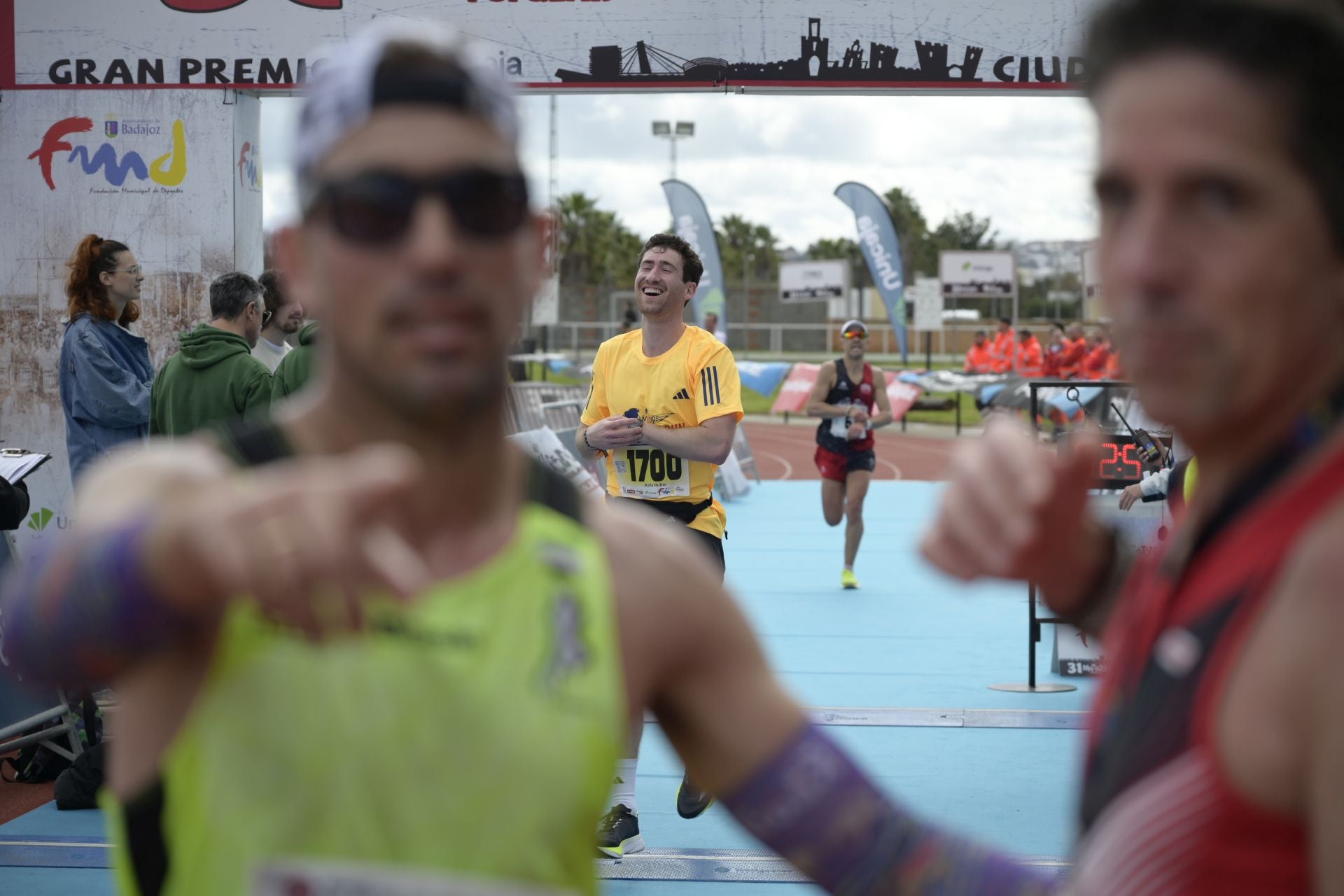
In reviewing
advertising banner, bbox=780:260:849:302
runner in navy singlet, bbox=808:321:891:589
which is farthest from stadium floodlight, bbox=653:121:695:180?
runner in navy singlet, bbox=808:321:891:589

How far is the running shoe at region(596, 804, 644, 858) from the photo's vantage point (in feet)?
18.5

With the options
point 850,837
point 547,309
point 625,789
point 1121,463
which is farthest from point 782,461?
point 850,837

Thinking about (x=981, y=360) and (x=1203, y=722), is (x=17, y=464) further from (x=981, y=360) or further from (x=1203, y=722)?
(x=981, y=360)

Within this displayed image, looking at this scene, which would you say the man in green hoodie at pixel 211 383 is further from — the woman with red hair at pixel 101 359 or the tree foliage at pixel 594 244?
the tree foliage at pixel 594 244

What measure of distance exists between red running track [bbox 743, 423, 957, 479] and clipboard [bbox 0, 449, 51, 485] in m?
13.8

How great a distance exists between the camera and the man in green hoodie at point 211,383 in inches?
277

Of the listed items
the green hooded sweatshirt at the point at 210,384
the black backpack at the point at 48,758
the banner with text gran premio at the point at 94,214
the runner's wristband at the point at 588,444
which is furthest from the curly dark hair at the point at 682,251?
the banner with text gran premio at the point at 94,214

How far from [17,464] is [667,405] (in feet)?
10.1

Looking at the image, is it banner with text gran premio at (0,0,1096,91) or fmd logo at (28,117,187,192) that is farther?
fmd logo at (28,117,187,192)

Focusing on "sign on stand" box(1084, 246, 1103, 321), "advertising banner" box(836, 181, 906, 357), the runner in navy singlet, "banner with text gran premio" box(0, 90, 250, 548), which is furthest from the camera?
"advertising banner" box(836, 181, 906, 357)

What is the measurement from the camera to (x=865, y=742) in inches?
285

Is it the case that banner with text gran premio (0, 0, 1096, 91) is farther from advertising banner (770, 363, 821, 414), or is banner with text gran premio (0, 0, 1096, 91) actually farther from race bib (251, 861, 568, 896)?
advertising banner (770, 363, 821, 414)

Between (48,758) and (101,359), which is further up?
(101,359)

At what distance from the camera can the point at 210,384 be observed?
23.1 ft
